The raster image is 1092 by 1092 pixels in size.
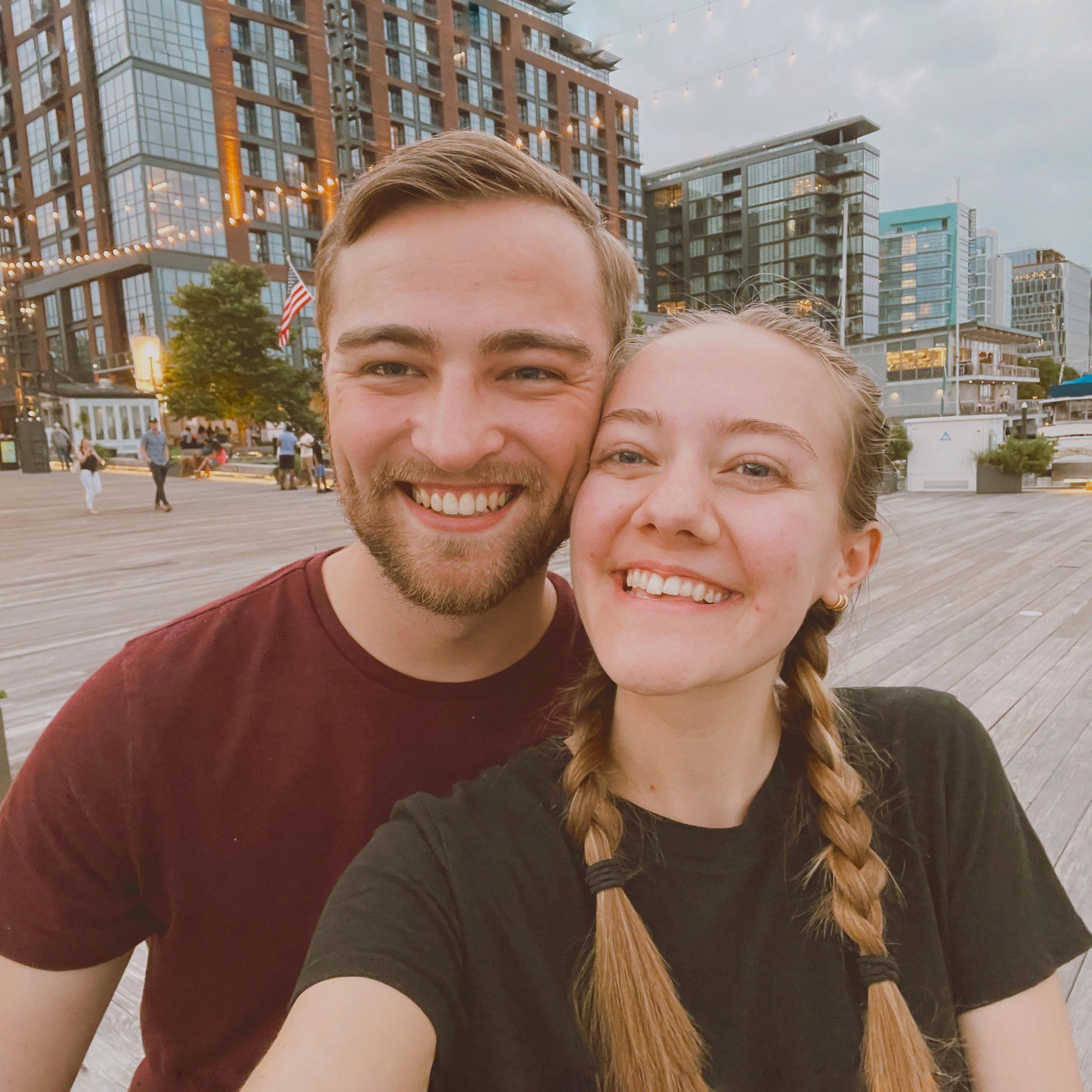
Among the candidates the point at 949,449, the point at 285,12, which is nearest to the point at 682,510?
the point at 949,449

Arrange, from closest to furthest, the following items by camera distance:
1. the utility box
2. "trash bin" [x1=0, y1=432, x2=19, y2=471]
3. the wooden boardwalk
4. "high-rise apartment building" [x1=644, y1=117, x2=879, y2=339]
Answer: the wooden boardwalk
the utility box
"trash bin" [x1=0, y1=432, x2=19, y2=471]
"high-rise apartment building" [x1=644, y1=117, x2=879, y2=339]

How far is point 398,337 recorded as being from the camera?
131cm

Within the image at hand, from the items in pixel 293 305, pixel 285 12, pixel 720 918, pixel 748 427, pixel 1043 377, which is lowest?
pixel 720 918

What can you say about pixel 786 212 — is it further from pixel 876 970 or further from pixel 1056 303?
pixel 1056 303

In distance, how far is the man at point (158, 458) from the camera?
1332 cm

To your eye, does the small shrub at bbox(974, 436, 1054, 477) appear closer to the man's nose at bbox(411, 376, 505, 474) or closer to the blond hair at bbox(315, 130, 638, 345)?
the blond hair at bbox(315, 130, 638, 345)

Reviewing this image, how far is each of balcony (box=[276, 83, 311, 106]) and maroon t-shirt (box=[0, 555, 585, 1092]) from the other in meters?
49.8

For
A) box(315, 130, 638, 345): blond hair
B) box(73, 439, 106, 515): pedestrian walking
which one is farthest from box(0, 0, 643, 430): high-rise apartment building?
box(315, 130, 638, 345): blond hair

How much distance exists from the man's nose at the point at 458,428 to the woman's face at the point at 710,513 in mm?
209

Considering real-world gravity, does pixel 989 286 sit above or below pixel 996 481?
above

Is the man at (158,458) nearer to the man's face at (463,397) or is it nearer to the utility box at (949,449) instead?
the man's face at (463,397)

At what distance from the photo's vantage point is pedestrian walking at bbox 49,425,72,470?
84.6 feet

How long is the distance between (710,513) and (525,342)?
48cm


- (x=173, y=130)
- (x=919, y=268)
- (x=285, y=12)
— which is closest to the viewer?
(x=173, y=130)
